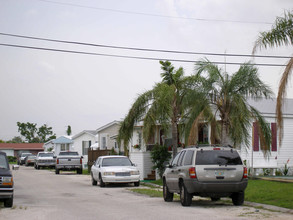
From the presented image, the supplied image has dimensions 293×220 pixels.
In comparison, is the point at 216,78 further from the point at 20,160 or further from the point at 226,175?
the point at 20,160

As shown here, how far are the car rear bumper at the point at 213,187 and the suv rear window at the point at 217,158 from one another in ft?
2.04

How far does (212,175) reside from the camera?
14.8 meters

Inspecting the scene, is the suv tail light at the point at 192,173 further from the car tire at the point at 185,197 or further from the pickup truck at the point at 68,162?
the pickup truck at the point at 68,162

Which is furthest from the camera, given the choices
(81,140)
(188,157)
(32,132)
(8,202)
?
(32,132)

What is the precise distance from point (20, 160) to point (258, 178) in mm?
52617

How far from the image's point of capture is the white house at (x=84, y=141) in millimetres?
55469

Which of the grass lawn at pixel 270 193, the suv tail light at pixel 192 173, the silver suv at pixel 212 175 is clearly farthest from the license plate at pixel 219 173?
the grass lawn at pixel 270 193

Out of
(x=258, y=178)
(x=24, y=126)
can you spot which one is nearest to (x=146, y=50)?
(x=258, y=178)

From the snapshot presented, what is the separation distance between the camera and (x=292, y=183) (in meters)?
18.8

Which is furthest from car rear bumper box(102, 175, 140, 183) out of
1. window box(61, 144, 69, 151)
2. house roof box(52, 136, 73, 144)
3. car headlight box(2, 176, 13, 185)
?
window box(61, 144, 69, 151)

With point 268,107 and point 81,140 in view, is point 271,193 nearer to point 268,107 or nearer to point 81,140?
point 268,107

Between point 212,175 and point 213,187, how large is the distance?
0.35 metres

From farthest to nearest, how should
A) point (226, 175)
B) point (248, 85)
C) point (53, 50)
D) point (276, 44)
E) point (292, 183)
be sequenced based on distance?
point (53, 50)
point (248, 85)
point (292, 183)
point (276, 44)
point (226, 175)

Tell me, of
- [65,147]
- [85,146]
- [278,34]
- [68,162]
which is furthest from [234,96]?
[65,147]
